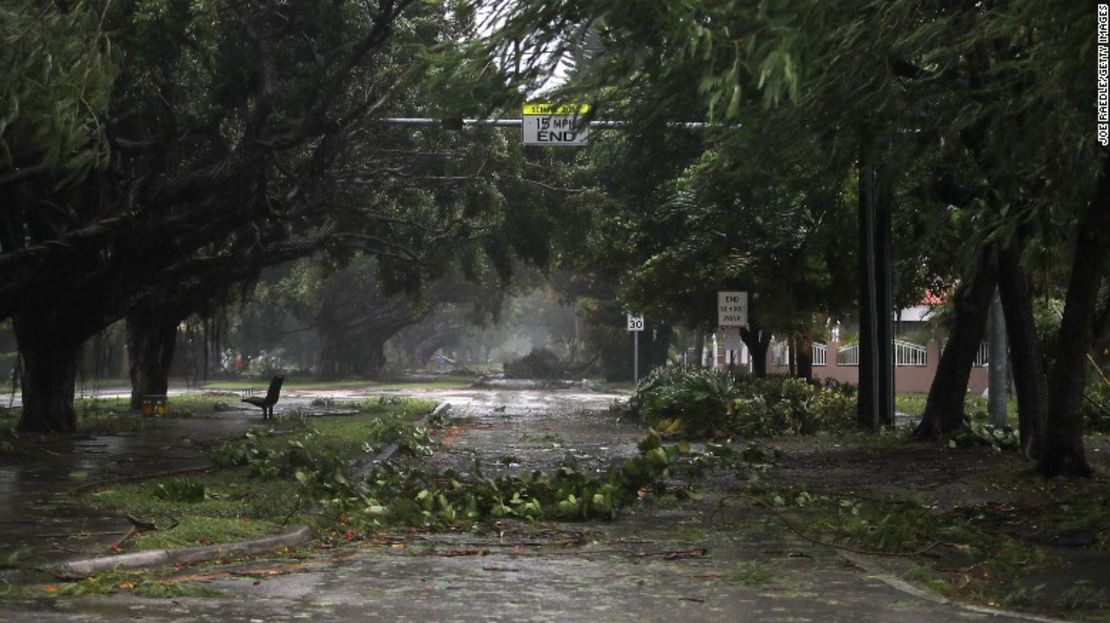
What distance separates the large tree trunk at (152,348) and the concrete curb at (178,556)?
2332cm

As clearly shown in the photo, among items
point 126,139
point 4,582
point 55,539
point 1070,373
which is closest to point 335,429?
point 126,139

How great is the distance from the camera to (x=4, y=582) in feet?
31.5

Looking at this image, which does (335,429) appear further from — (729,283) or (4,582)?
(4,582)

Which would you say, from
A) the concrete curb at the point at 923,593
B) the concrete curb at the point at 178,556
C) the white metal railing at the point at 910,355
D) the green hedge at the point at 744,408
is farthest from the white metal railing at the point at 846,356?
the concrete curb at the point at 178,556

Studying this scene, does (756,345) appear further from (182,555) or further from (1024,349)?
(182,555)

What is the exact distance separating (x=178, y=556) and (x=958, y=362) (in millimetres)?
17166

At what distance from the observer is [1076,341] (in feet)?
54.5

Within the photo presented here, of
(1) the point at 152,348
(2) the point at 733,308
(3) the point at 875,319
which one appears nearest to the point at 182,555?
(3) the point at 875,319

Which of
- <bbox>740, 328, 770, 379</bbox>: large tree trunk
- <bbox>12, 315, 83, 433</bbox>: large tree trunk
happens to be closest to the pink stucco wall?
<bbox>740, 328, 770, 379</bbox>: large tree trunk

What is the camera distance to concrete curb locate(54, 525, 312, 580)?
10.1 meters

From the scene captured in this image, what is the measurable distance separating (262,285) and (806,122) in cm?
6404

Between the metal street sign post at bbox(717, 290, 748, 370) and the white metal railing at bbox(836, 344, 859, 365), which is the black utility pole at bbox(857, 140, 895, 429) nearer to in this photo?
the metal street sign post at bbox(717, 290, 748, 370)

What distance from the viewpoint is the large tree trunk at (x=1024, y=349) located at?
19469mm

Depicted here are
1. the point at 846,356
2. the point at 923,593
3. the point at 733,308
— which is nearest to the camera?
the point at 923,593
